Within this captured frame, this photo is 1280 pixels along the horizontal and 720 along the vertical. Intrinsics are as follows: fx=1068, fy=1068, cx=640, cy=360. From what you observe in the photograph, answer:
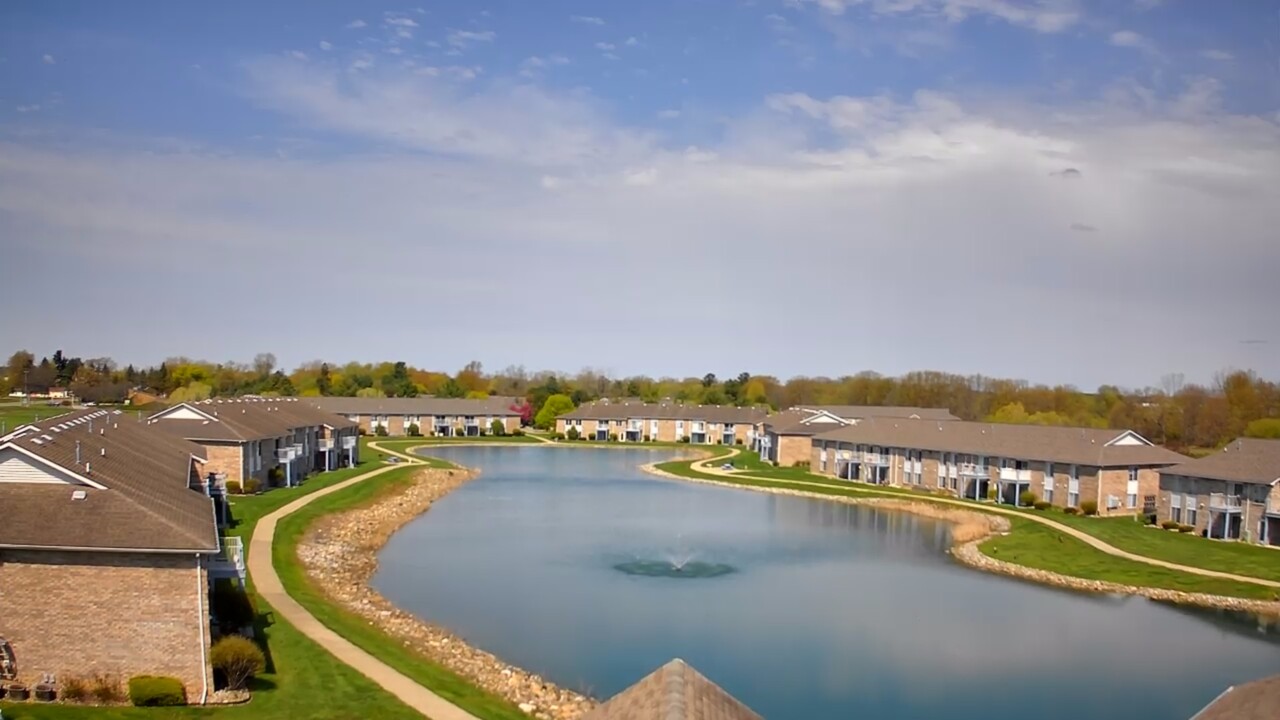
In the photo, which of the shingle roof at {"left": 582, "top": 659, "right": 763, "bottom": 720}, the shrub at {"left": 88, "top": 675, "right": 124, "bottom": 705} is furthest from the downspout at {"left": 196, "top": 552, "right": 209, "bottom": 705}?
the shingle roof at {"left": 582, "top": 659, "right": 763, "bottom": 720}

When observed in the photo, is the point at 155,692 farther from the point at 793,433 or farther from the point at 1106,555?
the point at 793,433

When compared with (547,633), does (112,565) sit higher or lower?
higher

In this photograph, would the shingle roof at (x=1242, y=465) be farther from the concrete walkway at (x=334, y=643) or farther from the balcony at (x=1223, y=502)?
the concrete walkway at (x=334, y=643)

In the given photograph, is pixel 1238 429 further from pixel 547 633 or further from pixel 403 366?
pixel 403 366

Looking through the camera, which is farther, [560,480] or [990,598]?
[560,480]

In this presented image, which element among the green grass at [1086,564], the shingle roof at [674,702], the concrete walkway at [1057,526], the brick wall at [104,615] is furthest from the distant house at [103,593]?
the concrete walkway at [1057,526]

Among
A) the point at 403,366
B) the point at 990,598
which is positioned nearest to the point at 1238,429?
the point at 990,598

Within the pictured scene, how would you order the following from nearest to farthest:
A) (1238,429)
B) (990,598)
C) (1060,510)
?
(990,598), (1060,510), (1238,429)
